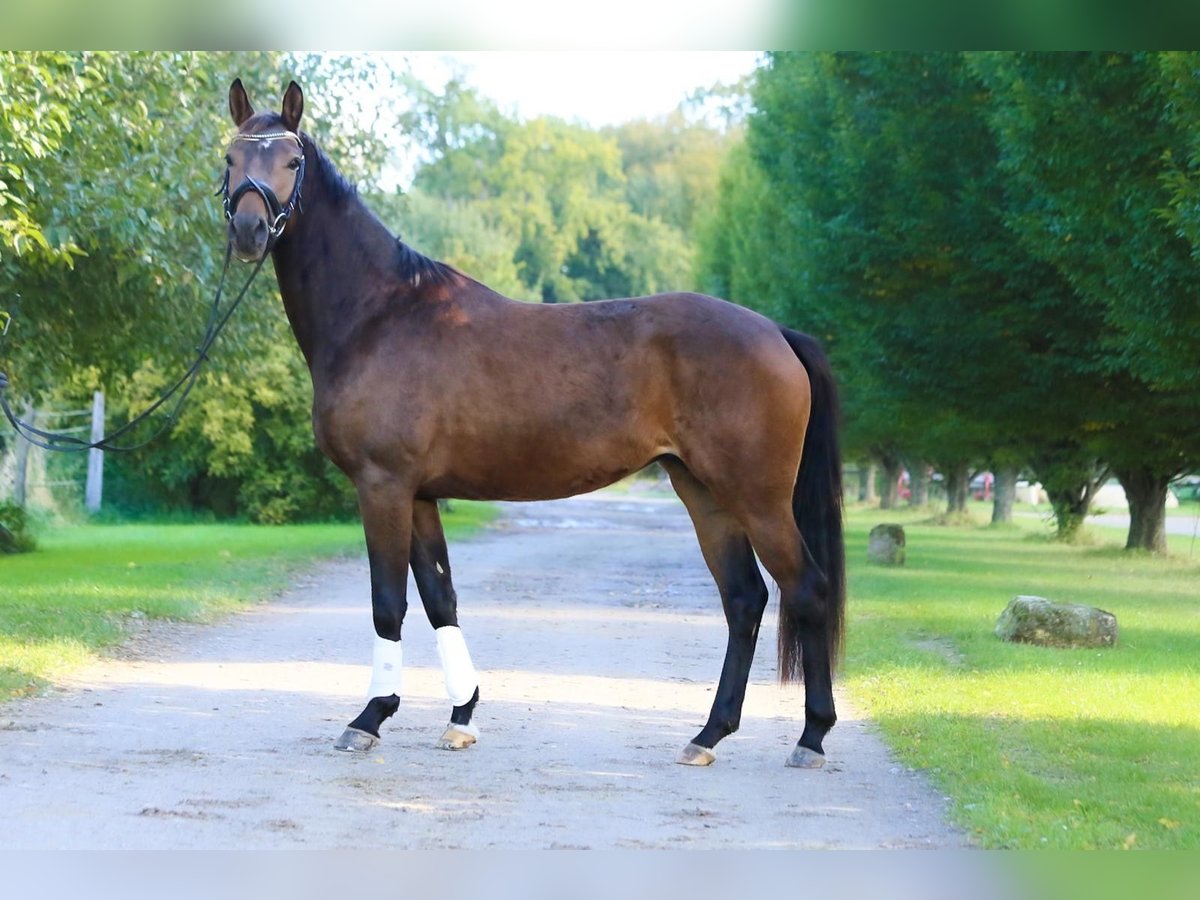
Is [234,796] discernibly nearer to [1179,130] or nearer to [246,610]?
[246,610]

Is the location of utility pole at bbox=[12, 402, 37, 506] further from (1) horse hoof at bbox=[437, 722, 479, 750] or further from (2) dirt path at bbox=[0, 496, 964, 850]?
(1) horse hoof at bbox=[437, 722, 479, 750]

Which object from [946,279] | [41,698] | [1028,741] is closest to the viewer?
[1028,741]

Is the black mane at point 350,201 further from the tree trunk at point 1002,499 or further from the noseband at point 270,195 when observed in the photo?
the tree trunk at point 1002,499

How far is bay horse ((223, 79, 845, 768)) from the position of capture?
727 centimetres

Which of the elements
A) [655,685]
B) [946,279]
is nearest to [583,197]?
[946,279]

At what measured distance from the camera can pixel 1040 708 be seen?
889cm

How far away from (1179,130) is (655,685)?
814 centimetres

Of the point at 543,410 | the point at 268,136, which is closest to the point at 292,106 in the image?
the point at 268,136

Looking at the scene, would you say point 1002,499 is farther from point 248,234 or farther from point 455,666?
point 248,234

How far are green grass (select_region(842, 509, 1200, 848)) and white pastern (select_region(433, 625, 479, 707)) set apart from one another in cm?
217

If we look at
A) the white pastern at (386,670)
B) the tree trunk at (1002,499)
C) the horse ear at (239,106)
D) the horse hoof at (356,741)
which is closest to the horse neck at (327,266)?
the horse ear at (239,106)

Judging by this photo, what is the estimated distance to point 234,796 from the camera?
6207 mm

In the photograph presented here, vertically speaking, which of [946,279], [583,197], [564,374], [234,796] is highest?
[583,197]

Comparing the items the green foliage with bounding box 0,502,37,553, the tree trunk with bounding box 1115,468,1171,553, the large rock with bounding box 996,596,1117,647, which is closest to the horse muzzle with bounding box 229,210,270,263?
the large rock with bounding box 996,596,1117,647
